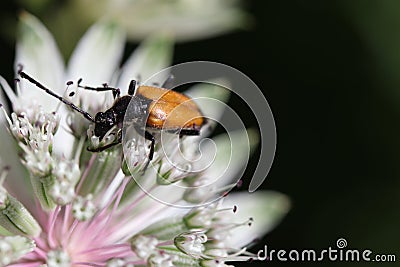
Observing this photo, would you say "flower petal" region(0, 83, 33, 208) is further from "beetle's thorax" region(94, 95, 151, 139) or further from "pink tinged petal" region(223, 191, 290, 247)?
"pink tinged petal" region(223, 191, 290, 247)

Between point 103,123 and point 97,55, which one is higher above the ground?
point 97,55

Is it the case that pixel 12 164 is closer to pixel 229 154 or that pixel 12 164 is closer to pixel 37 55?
pixel 37 55

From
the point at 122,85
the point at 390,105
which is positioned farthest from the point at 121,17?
the point at 390,105

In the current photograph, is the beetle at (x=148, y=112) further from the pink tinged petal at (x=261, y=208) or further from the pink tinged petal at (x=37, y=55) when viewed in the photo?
the pink tinged petal at (x=261, y=208)

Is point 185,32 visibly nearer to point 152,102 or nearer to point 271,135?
point 271,135

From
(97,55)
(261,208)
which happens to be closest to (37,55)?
(97,55)

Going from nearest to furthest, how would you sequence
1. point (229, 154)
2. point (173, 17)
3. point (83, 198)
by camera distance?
point (83, 198), point (229, 154), point (173, 17)
